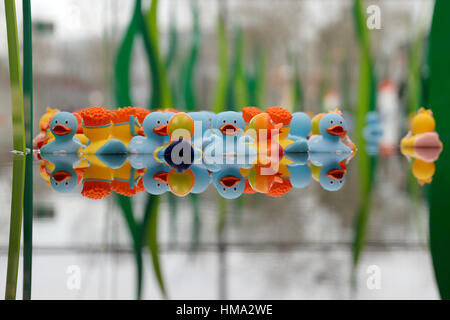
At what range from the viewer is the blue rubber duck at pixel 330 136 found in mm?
3490

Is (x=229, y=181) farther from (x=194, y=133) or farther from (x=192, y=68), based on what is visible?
(x=192, y=68)

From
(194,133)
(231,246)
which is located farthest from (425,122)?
(231,246)

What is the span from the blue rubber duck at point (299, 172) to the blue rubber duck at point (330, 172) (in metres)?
0.06

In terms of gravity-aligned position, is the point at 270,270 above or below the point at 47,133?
below

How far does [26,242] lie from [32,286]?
1.16ft

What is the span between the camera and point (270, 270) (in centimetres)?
106

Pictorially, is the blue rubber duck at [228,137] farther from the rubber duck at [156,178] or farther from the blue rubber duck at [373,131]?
the blue rubber duck at [373,131]

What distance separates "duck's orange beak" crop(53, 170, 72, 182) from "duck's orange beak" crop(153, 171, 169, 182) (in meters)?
0.40

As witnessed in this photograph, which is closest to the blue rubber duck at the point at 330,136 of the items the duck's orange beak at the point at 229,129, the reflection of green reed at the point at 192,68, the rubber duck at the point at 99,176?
the duck's orange beak at the point at 229,129

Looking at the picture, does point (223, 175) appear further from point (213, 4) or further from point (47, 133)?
point (213, 4)

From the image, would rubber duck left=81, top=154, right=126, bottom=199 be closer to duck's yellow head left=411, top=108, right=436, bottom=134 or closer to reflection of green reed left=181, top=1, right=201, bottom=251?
duck's yellow head left=411, top=108, right=436, bottom=134

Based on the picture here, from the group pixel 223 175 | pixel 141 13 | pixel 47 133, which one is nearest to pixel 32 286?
pixel 223 175

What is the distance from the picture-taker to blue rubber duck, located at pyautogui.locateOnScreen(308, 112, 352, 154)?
3.49 metres

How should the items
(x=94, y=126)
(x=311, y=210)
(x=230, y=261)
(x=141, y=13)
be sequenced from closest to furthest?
1. (x=230, y=261)
2. (x=311, y=210)
3. (x=94, y=126)
4. (x=141, y=13)
